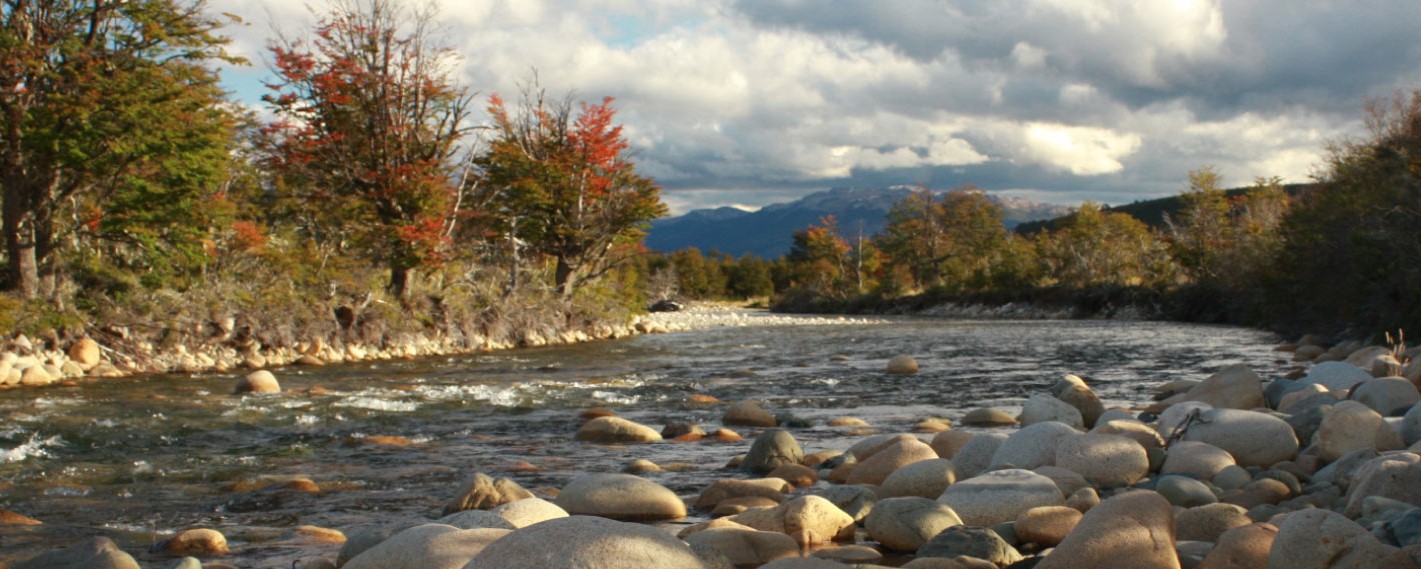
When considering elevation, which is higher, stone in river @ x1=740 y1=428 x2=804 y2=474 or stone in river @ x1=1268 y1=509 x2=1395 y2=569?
stone in river @ x1=1268 y1=509 x2=1395 y2=569

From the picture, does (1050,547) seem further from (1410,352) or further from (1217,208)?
(1217,208)

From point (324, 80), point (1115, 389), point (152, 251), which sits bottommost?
point (1115, 389)

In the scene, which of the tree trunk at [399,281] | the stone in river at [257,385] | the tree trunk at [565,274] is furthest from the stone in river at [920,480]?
the tree trunk at [565,274]

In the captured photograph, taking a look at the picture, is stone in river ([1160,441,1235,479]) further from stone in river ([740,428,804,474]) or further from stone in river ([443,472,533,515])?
stone in river ([443,472,533,515])

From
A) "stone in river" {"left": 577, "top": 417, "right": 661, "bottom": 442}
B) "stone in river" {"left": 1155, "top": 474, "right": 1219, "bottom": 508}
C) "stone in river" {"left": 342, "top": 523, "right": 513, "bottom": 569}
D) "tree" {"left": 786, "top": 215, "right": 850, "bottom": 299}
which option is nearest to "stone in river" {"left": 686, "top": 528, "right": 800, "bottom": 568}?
"stone in river" {"left": 342, "top": 523, "right": 513, "bottom": 569}

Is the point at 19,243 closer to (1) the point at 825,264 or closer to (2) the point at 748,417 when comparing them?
(2) the point at 748,417

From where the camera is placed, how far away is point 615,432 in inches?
371

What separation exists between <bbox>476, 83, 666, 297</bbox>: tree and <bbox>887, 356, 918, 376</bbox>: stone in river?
581 inches

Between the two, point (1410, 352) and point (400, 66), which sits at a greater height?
point (400, 66)

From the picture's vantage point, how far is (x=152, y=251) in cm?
1673

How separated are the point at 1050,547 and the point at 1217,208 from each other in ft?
152

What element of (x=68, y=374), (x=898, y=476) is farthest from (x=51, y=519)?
(x=68, y=374)

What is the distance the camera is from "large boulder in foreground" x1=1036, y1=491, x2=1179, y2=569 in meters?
4.16

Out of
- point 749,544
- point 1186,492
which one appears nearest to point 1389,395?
point 1186,492
